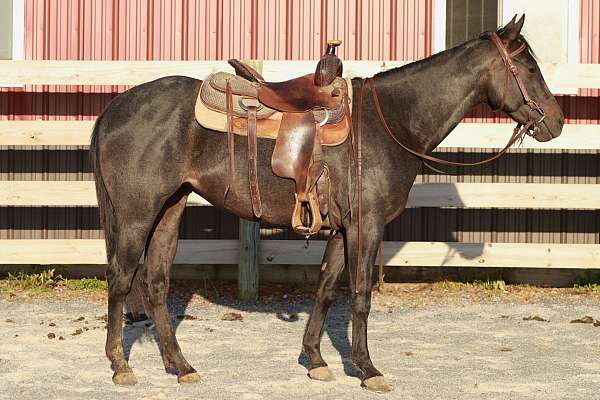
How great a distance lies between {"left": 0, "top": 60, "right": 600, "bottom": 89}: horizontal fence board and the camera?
28.0 ft

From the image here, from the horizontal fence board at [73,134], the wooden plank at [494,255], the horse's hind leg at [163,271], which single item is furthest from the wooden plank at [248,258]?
the horse's hind leg at [163,271]

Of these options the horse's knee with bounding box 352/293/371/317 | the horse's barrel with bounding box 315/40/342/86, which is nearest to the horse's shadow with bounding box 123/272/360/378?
the horse's knee with bounding box 352/293/371/317

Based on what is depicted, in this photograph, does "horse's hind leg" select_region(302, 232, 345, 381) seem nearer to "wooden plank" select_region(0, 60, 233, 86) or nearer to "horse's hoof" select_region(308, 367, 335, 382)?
"horse's hoof" select_region(308, 367, 335, 382)

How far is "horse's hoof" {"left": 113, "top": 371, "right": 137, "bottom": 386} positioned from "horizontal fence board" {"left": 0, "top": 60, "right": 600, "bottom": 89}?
3.51 m

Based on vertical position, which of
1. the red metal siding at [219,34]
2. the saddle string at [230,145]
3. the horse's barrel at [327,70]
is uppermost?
the red metal siding at [219,34]

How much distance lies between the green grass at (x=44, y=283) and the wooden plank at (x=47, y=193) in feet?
2.67

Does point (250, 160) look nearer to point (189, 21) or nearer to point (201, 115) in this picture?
point (201, 115)

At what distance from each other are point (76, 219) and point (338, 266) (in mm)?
4156

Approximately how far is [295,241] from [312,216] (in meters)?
2.87

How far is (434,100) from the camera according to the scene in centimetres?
606

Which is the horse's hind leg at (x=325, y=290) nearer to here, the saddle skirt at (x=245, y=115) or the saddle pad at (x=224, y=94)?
the saddle skirt at (x=245, y=115)

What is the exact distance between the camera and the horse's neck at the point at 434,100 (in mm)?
6047

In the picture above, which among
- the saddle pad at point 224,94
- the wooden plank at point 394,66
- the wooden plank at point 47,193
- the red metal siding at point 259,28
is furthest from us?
the red metal siding at point 259,28

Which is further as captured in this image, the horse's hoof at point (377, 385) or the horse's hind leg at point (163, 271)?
the horse's hind leg at point (163, 271)
